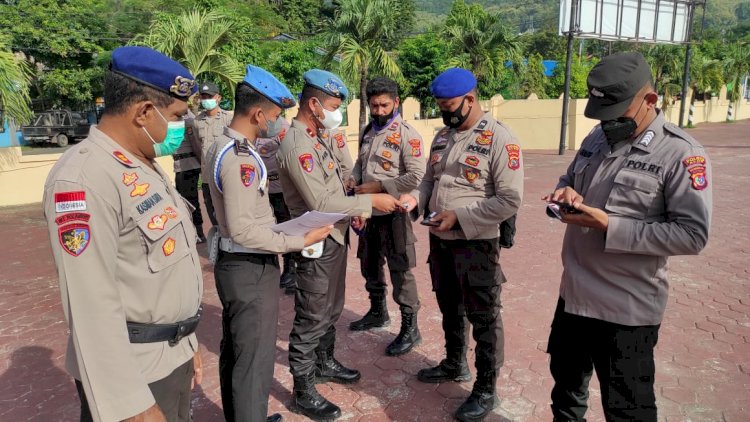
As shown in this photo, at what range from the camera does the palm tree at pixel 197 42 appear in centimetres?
941

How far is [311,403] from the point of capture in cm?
301

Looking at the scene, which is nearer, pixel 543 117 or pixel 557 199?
pixel 557 199

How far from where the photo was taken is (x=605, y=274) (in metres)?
2.08

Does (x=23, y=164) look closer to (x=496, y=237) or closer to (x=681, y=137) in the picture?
(x=496, y=237)

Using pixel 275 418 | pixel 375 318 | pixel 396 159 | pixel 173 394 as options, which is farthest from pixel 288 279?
pixel 173 394

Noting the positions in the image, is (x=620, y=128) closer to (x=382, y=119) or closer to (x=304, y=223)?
(x=304, y=223)

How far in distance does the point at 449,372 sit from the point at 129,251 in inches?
93.4

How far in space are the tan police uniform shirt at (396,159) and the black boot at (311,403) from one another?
5.52 ft

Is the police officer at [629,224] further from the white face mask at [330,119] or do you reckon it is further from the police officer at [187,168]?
the police officer at [187,168]

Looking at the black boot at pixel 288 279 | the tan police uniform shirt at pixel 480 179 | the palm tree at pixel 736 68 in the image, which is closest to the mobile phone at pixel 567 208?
the tan police uniform shirt at pixel 480 179

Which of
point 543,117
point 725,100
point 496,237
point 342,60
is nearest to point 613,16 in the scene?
point 543,117

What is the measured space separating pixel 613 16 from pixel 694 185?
47.9 feet

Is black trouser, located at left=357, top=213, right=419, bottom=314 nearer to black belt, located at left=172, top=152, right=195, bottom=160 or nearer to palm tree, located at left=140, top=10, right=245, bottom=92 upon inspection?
black belt, located at left=172, top=152, right=195, bottom=160

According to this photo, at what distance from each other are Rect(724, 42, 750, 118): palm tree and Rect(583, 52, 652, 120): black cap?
38.2 meters
